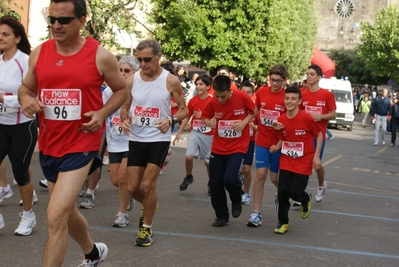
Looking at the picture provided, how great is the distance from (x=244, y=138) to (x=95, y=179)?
1.96 meters

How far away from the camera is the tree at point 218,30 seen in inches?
1152

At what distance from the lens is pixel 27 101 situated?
17.6 feet

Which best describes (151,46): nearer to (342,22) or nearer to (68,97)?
(68,97)

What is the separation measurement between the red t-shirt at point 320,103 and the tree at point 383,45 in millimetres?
59209

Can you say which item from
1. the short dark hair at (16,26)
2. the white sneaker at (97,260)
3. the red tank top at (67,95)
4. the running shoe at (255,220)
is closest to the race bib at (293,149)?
the running shoe at (255,220)

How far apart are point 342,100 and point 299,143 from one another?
29192mm

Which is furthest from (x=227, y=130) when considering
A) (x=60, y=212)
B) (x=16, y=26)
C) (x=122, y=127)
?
(x=60, y=212)

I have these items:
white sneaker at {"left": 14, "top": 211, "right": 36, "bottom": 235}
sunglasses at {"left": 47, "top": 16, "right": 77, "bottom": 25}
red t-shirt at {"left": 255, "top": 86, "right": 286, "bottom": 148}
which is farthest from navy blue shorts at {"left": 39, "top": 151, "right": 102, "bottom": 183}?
red t-shirt at {"left": 255, "top": 86, "right": 286, "bottom": 148}

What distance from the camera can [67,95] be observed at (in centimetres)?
539

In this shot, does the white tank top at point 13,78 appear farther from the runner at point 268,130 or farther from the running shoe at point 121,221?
the runner at point 268,130

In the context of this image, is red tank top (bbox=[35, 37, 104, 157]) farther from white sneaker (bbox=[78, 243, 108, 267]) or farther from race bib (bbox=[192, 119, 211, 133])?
race bib (bbox=[192, 119, 211, 133])

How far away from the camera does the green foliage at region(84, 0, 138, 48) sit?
20047 millimetres

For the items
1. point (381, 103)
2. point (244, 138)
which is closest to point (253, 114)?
point (244, 138)

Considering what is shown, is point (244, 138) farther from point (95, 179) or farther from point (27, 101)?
point (27, 101)
